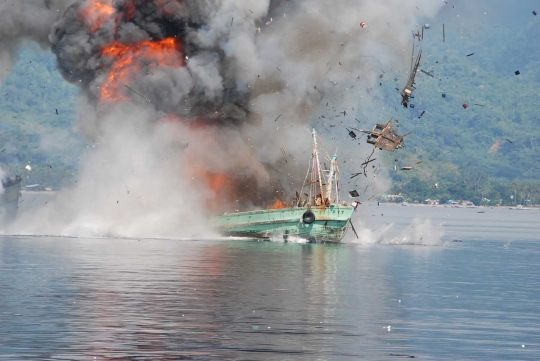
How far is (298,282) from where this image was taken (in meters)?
71.1

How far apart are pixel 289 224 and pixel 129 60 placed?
22321 millimetres

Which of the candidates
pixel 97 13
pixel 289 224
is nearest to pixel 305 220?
pixel 289 224

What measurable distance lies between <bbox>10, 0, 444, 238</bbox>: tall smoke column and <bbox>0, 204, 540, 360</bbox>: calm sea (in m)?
15.1

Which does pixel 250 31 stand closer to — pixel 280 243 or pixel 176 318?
pixel 280 243

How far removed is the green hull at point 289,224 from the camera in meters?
108

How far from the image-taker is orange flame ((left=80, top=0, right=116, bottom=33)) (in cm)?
11038

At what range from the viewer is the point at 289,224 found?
110 meters

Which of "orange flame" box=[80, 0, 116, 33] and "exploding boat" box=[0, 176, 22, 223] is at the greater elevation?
"orange flame" box=[80, 0, 116, 33]

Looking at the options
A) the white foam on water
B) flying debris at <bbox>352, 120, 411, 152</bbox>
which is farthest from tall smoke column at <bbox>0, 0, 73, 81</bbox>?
the white foam on water

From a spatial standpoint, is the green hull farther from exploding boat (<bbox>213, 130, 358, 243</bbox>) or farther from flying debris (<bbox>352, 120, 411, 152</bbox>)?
flying debris (<bbox>352, 120, 411, 152</bbox>)

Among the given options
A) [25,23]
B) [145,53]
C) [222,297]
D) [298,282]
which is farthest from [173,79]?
[222,297]

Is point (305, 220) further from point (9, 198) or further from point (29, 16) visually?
point (9, 198)

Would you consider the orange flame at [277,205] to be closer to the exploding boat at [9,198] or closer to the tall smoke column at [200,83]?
the tall smoke column at [200,83]

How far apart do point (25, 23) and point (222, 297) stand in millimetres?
62041
